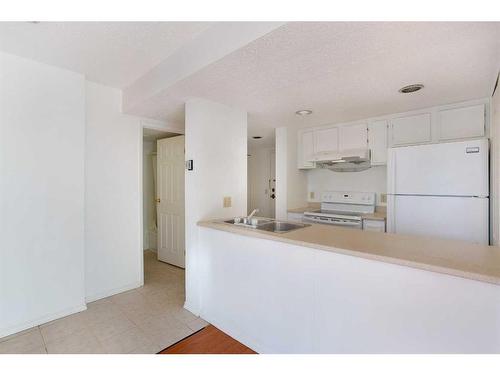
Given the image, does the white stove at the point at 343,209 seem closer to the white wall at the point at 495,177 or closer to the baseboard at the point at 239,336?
the white wall at the point at 495,177

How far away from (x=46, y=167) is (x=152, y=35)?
1.50 metres

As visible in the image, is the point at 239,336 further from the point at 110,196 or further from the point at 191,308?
the point at 110,196

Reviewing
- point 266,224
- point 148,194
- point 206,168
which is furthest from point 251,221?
point 148,194

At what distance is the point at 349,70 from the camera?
1.73 meters

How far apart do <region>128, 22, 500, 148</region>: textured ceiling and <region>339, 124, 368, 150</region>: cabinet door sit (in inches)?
18.4

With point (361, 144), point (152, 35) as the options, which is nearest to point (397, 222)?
point (361, 144)

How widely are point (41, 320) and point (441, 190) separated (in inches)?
147

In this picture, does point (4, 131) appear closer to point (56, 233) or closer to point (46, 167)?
point (46, 167)

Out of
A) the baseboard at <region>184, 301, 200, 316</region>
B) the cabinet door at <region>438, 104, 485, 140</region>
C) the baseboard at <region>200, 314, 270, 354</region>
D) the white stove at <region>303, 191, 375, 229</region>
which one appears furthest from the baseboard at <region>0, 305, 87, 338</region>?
the cabinet door at <region>438, 104, 485, 140</region>

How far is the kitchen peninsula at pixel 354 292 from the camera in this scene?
103cm

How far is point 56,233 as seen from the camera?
223 cm

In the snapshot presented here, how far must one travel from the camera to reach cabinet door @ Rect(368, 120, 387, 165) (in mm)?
3027

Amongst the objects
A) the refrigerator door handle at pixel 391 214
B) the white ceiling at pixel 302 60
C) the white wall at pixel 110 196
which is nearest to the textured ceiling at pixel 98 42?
the white ceiling at pixel 302 60

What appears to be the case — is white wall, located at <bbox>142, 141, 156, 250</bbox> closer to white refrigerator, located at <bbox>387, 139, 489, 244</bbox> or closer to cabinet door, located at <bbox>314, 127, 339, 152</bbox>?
cabinet door, located at <bbox>314, 127, 339, 152</bbox>
